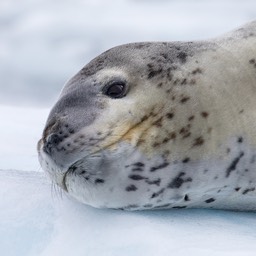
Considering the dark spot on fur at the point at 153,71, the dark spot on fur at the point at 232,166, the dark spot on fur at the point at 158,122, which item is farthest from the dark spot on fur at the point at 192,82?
the dark spot on fur at the point at 232,166

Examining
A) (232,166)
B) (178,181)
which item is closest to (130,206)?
(178,181)

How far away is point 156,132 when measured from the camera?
2.73 metres

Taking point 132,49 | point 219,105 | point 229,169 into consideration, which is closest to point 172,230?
point 229,169

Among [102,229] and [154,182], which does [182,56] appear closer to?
→ [154,182]

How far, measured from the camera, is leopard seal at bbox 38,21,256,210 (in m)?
2.65

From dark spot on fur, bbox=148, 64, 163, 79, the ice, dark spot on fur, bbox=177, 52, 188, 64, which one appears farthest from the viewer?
dark spot on fur, bbox=177, 52, 188, 64

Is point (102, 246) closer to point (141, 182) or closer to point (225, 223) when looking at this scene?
point (141, 182)

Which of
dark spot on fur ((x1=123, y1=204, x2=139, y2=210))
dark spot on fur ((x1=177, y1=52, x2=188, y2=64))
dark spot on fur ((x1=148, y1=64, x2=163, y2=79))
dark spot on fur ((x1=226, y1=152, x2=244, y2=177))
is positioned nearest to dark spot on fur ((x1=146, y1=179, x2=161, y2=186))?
dark spot on fur ((x1=123, y1=204, x2=139, y2=210))

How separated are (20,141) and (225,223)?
204 centimetres

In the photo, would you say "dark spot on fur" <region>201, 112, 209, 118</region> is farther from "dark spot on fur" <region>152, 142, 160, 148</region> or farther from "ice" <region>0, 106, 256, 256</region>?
"ice" <region>0, 106, 256, 256</region>

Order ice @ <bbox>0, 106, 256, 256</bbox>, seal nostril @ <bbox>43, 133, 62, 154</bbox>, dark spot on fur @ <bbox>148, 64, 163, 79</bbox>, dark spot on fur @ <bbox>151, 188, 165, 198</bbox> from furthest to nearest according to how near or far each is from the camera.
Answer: dark spot on fur @ <bbox>148, 64, 163, 79</bbox> → dark spot on fur @ <bbox>151, 188, 165, 198</bbox> → seal nostril @ <bbox>43, 133, 62, 154</bbox> → ice @ <bbox>0, 106, 256, 256</bbox>

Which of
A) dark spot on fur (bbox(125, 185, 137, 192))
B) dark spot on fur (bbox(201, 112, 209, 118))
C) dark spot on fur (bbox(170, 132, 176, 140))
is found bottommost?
dark spot on fur (bbox(125, 185, 137, 192))

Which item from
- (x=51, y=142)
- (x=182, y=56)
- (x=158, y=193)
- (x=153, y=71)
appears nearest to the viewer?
(x=51, y=142)

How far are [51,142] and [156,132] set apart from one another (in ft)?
1.29
